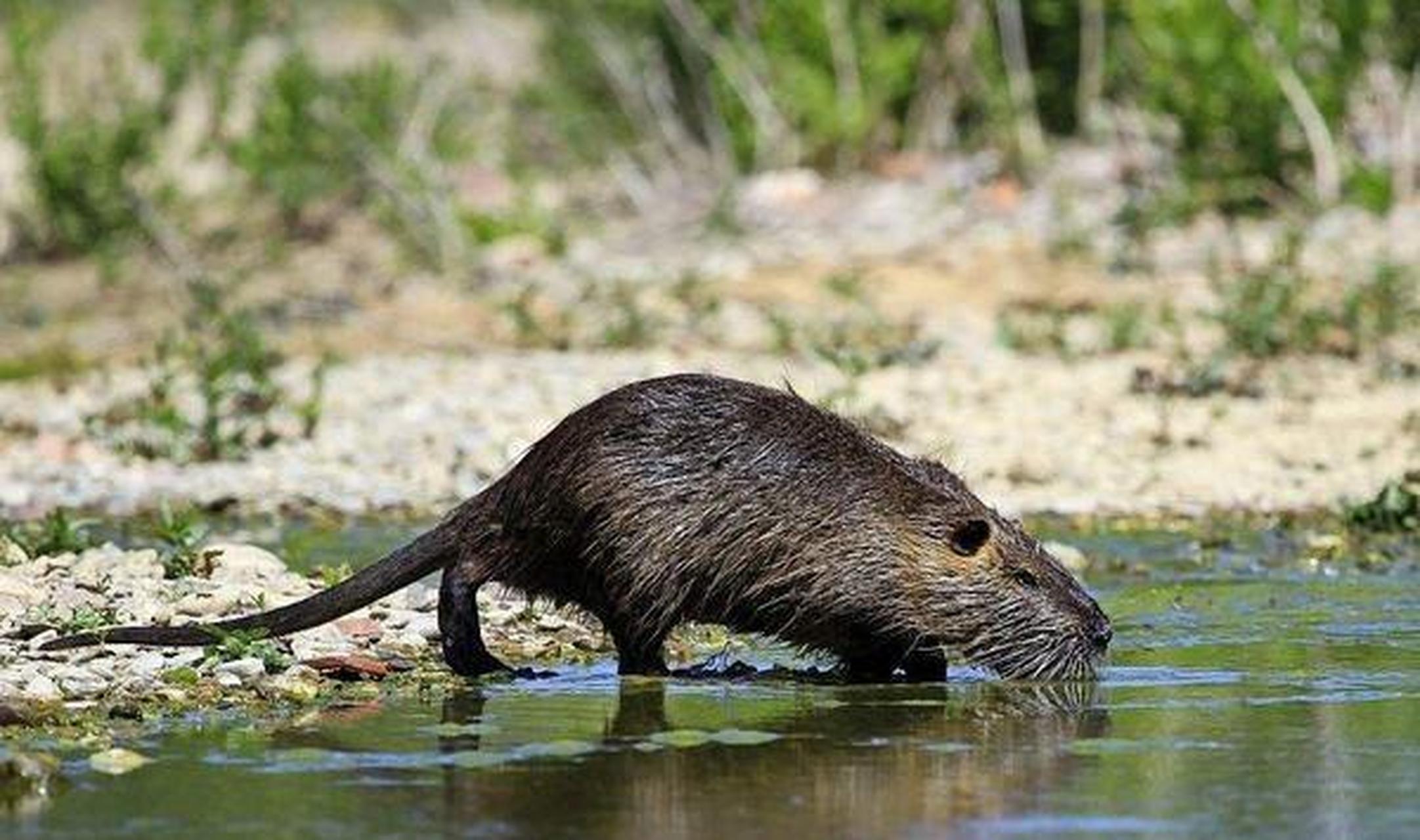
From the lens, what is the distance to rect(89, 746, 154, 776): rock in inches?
245

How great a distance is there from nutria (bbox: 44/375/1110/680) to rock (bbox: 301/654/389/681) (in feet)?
0.76

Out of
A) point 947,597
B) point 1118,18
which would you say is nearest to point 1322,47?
point 1118,18

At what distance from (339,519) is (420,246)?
6410mm

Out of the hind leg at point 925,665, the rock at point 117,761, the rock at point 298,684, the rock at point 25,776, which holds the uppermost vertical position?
the hind leg at point 925,665

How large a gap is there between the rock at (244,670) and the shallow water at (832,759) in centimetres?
39

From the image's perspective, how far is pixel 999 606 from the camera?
798cm

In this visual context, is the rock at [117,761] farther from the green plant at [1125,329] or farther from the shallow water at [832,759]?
the green plant at [1125,329]

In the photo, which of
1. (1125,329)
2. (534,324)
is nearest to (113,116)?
(534,324)

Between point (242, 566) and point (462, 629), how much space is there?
4.62 ft

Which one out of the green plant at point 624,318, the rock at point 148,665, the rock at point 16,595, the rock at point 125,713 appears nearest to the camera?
the rock at point 125,713

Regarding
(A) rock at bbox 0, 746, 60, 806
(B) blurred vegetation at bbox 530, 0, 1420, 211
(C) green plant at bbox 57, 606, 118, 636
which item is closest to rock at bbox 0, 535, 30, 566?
(C) green plant at bbox 57, 606, 118, 636

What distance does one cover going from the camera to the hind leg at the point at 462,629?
7.94m

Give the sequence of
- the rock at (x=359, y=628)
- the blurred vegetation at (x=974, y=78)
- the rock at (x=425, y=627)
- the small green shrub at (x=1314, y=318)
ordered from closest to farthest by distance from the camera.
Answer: the rock at (x=359, y=628) → the rock at (x=425, y=627) → the small green shrub at (x=1314, y=318) → the blurred vegetation at (x=974, y=78)

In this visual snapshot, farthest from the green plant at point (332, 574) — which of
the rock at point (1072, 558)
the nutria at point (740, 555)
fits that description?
the rock at point (1072, 558)
